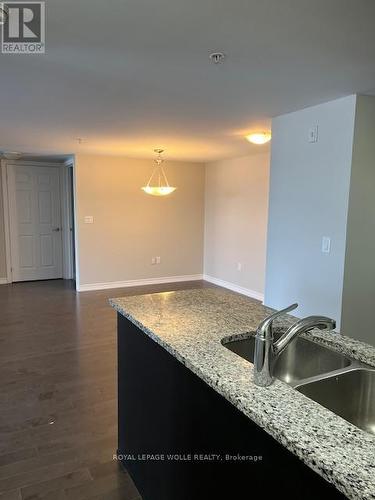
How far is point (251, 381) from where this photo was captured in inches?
46.5

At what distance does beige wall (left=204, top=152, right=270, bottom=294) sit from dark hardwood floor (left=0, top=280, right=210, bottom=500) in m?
2.45

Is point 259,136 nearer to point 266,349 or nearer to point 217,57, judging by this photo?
point 217,57

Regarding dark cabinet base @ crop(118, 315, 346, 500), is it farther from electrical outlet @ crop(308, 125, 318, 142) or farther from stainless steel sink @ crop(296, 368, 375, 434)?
electrical outlet @ crop(308, 125, 318, 142)

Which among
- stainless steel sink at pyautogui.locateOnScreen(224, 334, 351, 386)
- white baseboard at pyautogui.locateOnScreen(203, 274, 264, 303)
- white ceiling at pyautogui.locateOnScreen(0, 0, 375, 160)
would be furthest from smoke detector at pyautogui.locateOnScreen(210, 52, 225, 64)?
white baseboard at pyautogui.locateOnScreen(203, 274, 264, 303)

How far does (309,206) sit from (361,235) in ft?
1.59

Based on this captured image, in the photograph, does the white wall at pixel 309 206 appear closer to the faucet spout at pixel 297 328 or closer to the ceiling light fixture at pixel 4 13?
the faucet spout at pixel 297 328

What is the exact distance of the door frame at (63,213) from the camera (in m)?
6.65

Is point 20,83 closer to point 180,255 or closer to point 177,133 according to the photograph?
point 177,133

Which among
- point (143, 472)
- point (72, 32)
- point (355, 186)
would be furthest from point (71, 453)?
point (355, 186)

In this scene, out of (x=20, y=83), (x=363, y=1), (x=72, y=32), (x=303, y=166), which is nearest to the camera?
(x=363, y=1)

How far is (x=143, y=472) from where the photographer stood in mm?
1895

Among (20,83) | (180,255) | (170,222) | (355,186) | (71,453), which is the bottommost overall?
(71,453)

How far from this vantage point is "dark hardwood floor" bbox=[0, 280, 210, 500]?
1.99 meters

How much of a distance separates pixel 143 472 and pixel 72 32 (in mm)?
2208
